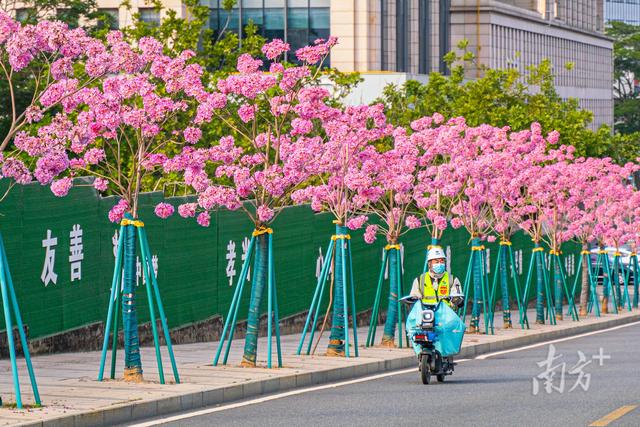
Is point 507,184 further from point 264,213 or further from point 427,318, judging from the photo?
point 427,318

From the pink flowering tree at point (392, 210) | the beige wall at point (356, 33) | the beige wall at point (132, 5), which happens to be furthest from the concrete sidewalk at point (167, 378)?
the beige wall at point (356, 33)

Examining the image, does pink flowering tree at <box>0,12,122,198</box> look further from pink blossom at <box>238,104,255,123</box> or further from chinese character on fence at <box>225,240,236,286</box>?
chinese character on fence at <box>225,240,236,286</box>

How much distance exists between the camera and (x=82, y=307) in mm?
21438

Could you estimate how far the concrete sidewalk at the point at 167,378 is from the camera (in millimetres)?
13977

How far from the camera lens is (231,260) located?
26.8 m

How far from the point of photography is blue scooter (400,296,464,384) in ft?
60.8

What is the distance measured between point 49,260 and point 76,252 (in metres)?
0.76

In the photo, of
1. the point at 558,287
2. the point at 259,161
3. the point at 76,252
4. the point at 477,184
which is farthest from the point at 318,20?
the point at 259,161

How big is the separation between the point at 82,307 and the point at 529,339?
12.0m

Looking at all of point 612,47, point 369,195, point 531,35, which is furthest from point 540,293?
point 612,47

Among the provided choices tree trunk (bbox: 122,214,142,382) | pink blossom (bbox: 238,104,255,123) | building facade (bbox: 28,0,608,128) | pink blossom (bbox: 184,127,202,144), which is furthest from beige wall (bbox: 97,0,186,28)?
tree trunk (bbox: 122,214,142,382)

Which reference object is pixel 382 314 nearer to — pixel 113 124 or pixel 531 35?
pixel 113 124

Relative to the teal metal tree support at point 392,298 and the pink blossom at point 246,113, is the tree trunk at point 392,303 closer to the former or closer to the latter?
the teal metal tree support at point 392,298

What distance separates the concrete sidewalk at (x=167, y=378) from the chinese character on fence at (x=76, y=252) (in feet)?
3.65
